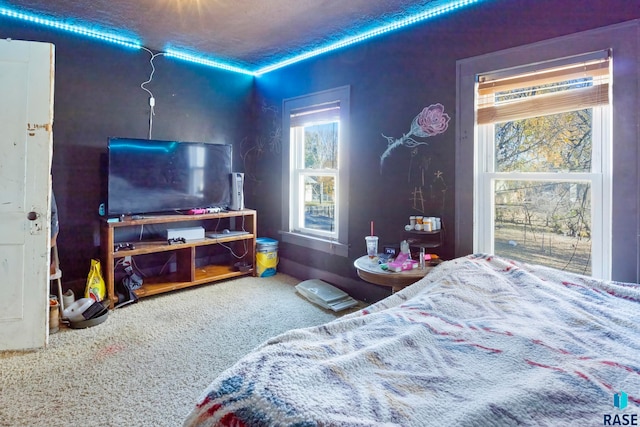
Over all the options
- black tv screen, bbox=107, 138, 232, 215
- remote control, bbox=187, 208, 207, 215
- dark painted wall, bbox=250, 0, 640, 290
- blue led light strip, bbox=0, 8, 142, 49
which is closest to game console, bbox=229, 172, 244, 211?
black tv screen, bbox=107, 138, 232, 215

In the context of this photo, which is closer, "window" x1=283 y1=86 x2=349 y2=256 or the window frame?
the window frame

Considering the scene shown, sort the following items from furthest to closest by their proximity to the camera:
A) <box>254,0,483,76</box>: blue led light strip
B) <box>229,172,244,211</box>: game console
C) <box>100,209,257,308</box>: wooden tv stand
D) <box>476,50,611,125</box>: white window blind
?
<box>229,172,244,211</box>: game console < <box>100,209,257,308</box>: wooden tv stand < <box>254,0,483,76</box>: blue led light strip < <box>476,50,611,125</box>: white window blind

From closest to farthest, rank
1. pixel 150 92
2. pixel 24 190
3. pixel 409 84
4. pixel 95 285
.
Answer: pixel 24 190
pixel 409 84
pixel 95 285
pixel 150 92

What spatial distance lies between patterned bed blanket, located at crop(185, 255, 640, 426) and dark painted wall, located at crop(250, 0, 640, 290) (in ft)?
4.38

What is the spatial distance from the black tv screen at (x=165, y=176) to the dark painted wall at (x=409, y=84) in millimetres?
1157

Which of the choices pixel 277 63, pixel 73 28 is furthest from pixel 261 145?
pixel 73 28

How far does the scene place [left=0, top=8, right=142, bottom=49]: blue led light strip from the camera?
2859 mm

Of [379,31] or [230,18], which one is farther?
[379,31]

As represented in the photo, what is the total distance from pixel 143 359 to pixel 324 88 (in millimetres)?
2772

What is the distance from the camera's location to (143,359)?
222 cm

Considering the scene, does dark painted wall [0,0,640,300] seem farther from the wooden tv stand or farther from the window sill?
the wooden tv stand

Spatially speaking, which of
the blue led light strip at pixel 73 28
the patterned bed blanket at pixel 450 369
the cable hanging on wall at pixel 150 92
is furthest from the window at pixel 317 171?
the patterned bed blanket at pixel 450 369

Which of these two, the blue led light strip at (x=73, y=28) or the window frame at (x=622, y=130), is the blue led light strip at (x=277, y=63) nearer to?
the blue led light strip at (x=73, y=28)

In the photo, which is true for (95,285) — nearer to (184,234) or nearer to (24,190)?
(184,234)
